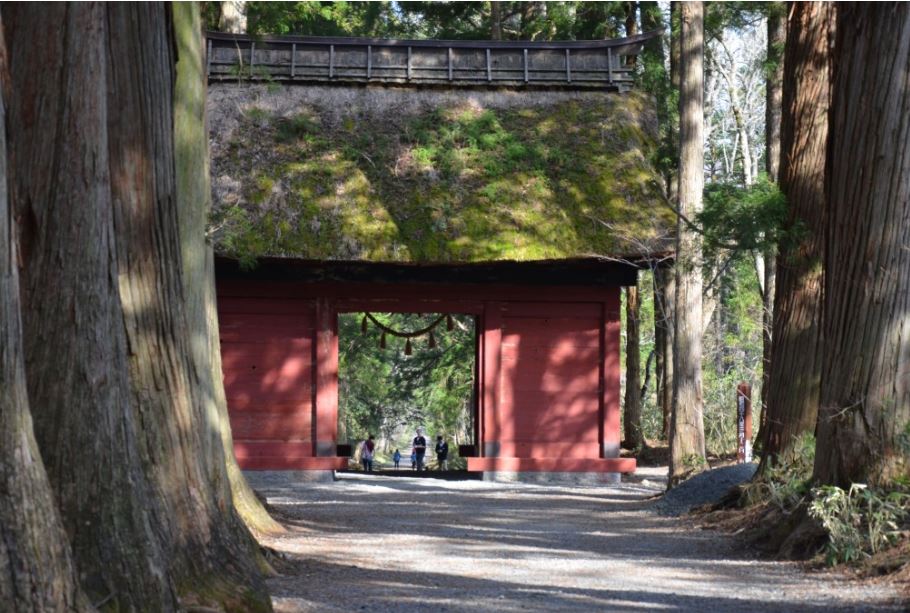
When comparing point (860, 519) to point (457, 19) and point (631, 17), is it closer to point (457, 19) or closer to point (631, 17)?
point (631, 17)

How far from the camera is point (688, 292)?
56.2 feet

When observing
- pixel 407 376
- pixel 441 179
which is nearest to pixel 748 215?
pixel 441 179

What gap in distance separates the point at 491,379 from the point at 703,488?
19.1 feet

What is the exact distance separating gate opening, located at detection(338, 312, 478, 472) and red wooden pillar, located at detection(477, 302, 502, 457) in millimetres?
4085

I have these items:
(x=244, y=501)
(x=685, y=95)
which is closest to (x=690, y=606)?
(x=244, y=501)

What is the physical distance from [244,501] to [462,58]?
12488 mm

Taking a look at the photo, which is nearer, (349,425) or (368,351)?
(368,351)

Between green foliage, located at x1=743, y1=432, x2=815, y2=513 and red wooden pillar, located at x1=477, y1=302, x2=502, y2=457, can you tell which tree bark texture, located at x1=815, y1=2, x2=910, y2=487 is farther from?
red wooden pillar, located at x1=477, y1=302, x2=502, y2=457

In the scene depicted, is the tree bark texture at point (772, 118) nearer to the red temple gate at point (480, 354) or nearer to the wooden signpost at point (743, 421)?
the wooden signpost at point (743, 421)

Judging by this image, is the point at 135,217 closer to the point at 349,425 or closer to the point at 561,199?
the point at 561,199

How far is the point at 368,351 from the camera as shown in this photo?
41969 millimetres

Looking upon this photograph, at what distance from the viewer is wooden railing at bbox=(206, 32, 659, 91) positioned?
70.8 ft

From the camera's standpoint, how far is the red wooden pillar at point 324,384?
66.4ft

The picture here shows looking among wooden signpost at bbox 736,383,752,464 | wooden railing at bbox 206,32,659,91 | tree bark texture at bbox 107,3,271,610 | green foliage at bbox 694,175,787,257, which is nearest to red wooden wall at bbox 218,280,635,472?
wooden signpost at bbox 736,383,752,464
